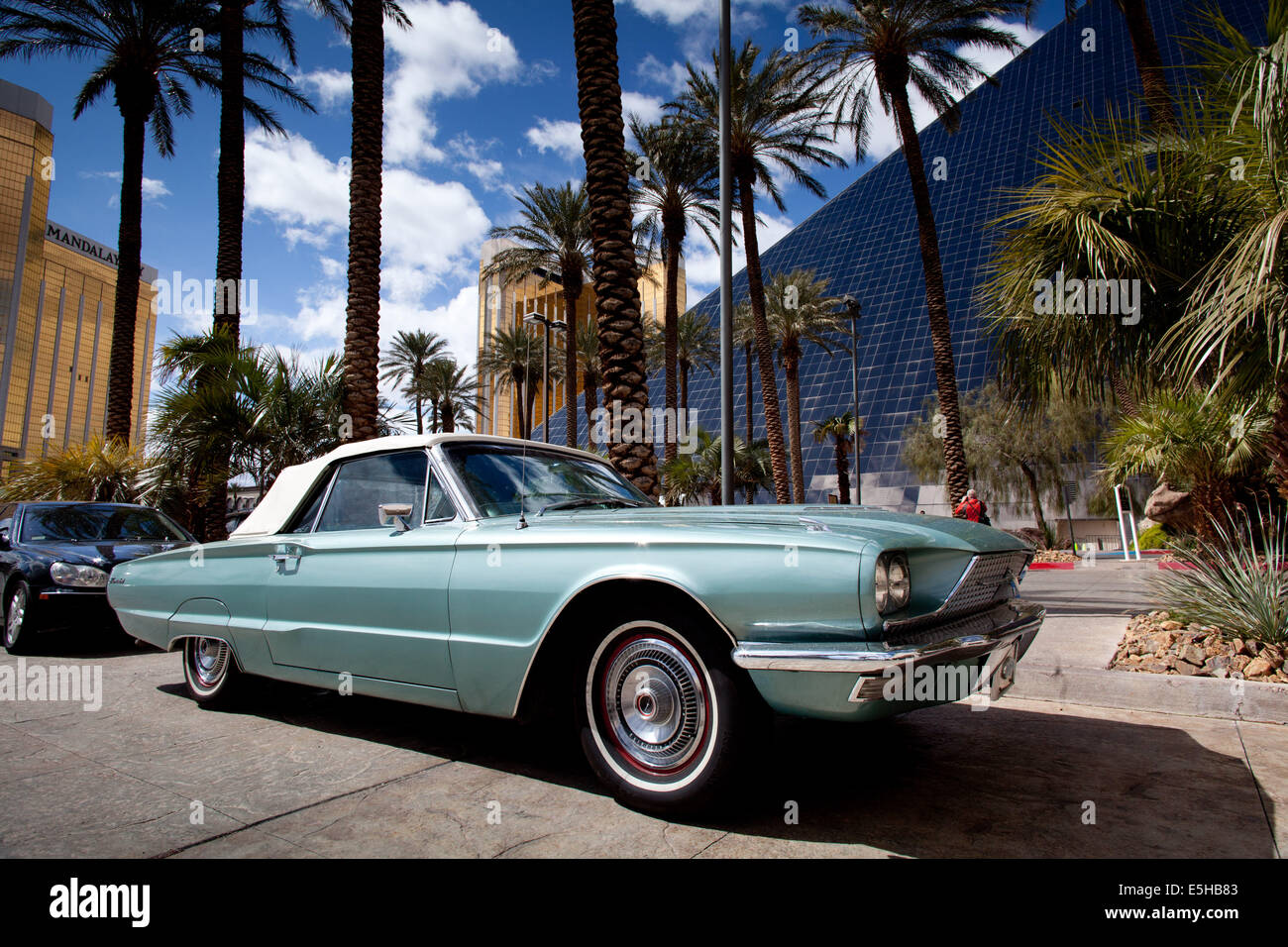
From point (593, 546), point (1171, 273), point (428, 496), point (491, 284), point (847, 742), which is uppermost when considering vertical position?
point (491, 284)

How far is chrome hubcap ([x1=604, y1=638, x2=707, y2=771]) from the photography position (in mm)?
2660

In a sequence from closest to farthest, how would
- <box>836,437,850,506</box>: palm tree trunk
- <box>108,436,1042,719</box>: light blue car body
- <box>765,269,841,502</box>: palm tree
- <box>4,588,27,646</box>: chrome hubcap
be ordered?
<box>108,436,1042,719</box>: light blue car body < <box>4,588,27,646</box>: chrome hubcap < <box>765,269,841,502</box>: palm tree < <box>836,437,850,506</box>: palm tree trunk

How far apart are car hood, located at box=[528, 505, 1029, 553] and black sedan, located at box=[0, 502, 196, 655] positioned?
5978mm

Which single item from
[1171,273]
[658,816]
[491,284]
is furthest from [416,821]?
[491,284]

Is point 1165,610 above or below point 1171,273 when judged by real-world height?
below

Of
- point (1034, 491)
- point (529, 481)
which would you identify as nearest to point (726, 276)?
point (529, 481)

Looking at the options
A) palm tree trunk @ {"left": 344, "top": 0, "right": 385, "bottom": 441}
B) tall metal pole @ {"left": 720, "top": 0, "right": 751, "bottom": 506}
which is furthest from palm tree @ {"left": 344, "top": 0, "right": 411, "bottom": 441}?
tall metal pole @ {"left": 720, "top": 0, "right": 751, "bottom": 506}

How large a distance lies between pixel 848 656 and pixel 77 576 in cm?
753

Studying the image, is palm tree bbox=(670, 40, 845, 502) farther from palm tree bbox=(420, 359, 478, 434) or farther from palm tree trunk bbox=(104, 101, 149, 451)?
palm tree bbox=(420, 359, 478, 434)

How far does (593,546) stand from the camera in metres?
2.83

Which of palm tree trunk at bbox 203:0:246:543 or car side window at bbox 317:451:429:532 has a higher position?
palm tree trunk at bbox 203:0:246:543
